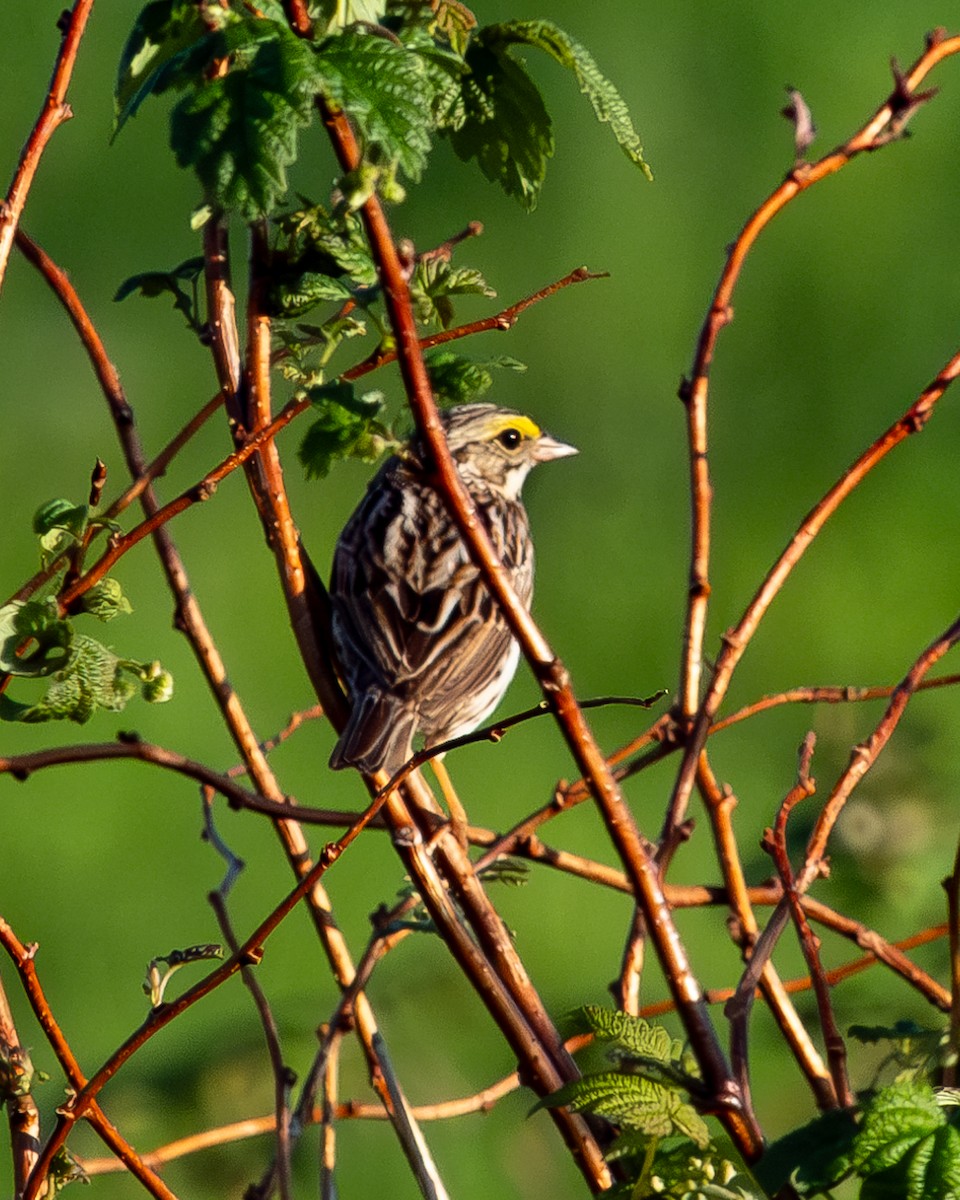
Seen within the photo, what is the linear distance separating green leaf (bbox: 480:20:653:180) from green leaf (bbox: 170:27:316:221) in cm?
32

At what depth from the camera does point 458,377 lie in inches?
72.2

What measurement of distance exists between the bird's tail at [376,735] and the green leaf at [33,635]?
0.47m

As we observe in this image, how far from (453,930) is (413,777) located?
0.97ft

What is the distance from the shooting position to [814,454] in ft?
23.5

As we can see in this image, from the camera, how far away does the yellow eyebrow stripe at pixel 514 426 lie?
3656 millimetres

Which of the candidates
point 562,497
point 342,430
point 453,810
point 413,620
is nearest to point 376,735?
point 453,810

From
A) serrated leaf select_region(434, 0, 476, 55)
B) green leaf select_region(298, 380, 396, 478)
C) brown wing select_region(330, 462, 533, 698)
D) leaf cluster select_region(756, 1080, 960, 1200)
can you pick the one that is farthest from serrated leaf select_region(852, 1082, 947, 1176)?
brown wing select_region(330, 462, 533, 698)

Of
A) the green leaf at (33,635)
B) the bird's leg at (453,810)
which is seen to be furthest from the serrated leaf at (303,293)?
the bird's leg at (453,810)

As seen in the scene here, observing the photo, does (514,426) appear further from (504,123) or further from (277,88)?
(277,88)

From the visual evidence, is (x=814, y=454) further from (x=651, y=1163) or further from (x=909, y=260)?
(x=651, y=1163)

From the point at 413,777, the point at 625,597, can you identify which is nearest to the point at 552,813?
the point at 413,777

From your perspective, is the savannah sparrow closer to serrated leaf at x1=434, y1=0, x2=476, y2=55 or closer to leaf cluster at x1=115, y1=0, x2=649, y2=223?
serrated leaf at x1=434, y1=0, x2=476, y2=55

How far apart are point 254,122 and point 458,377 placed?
0.43m

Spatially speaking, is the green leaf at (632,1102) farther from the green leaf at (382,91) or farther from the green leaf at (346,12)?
the green leaf at (346,12)
